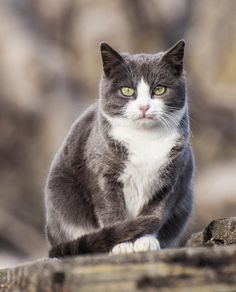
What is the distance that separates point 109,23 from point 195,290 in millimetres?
7505

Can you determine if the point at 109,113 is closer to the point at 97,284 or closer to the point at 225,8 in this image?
the point at 97,284

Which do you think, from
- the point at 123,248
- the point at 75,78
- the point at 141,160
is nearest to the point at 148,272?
the point at 123,248

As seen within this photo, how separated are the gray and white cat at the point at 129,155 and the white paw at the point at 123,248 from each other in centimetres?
5

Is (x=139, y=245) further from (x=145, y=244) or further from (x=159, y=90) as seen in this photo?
(x=159, y=90)

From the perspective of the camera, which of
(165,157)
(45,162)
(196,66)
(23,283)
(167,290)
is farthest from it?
(196,66)

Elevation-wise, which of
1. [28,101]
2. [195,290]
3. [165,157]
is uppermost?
[28,101]

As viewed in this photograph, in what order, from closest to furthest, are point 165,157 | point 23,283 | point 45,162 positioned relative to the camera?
point 23,283, point 165,157, point 45,162

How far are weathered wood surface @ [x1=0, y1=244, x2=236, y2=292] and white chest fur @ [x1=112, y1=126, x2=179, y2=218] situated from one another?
980 mm

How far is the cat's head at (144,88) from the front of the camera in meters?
2.67

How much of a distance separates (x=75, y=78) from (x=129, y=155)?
6599mm

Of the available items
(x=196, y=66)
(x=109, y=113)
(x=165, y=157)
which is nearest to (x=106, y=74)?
(x=109, y=113)

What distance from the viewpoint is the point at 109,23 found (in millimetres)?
8938

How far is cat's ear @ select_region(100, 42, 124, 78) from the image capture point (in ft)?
8.88

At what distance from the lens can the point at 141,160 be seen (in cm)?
265
